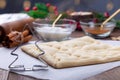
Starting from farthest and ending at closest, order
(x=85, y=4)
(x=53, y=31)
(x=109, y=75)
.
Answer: (x=85, y=4) → (x=53, y=31) → (x=109, y=75)

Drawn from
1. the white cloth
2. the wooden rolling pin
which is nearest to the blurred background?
the wooden rolling pin

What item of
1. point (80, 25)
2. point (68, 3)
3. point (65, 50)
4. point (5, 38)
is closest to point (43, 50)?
point (65, 50)

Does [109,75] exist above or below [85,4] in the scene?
above

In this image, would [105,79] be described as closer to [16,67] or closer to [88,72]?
[88,72]

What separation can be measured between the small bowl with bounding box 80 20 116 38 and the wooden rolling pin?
0.78 feet

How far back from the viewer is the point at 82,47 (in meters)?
0.96

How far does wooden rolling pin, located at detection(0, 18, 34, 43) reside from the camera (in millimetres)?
1070

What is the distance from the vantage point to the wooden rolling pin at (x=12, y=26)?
42.1 inches

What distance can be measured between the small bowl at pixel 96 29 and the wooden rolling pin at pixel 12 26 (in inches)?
9.4

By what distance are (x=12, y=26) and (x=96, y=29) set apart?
0.34m

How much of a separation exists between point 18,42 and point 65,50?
0.20 meters

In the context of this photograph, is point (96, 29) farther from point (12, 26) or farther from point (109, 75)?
point (109, 75)

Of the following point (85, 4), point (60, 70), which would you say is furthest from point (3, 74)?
point (85, 4)

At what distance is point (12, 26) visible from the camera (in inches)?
44.2
